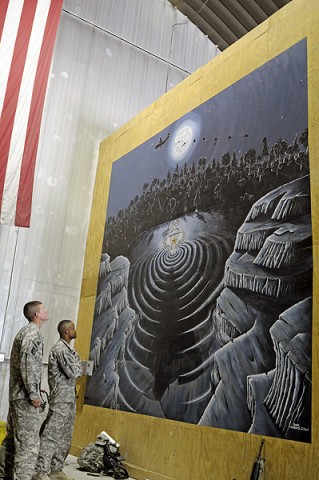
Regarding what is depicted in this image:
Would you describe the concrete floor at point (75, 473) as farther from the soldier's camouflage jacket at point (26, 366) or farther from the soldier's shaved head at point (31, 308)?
the soldier's shaved head at point (31, 308)

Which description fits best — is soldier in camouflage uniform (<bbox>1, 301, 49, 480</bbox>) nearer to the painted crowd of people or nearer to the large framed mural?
the painted crowd of people

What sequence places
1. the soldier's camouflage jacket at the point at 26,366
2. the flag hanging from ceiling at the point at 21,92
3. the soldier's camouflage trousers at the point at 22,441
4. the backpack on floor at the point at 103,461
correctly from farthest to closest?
the flag hanging from ceiling at the point at 21,92 → the backpack on floor at the point at 103,461 → the soldier's camouflage jacket at the point at 26,366 → the soldier's camouflage trousers at the point at 22,441

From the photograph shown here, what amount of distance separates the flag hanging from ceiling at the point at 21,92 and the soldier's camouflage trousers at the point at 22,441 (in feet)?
10.3

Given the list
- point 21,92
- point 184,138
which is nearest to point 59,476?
point 184,138

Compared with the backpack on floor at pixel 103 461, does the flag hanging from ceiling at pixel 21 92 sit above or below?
above

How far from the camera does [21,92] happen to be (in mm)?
7887

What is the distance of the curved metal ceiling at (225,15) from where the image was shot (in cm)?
1121

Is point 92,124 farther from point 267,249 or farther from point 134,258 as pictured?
point 267,249

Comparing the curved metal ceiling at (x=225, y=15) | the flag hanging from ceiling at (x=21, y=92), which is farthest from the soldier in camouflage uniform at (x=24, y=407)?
the curved metal ceiling at (x=225, y=15)

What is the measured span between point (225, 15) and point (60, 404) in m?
9.24

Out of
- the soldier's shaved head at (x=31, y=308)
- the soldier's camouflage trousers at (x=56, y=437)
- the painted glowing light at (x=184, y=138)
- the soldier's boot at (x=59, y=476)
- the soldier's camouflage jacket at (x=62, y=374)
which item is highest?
the painted glowing light at (x=184, y=138)

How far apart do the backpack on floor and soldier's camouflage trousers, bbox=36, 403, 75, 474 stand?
16.0 inches

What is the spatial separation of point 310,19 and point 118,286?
4.46 meters

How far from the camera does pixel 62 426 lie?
5992 mm
